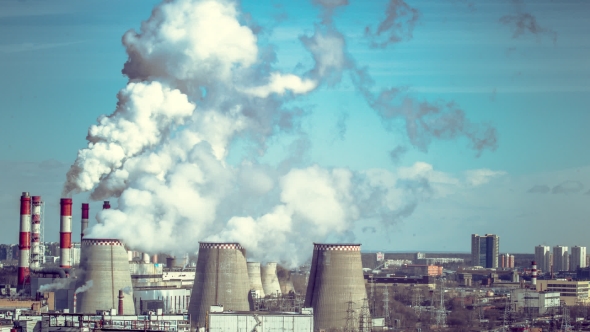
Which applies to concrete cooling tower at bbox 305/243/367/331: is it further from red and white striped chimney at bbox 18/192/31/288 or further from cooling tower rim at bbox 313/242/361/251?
red and white striped chimney at bbox 18/192/31/288

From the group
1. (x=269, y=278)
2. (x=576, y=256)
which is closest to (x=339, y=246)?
(x=269, y=278)

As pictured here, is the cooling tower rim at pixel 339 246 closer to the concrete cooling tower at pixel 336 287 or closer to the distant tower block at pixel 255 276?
the concrete cooling tower at pixel 336 287

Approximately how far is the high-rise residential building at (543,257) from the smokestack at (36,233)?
70100 mm

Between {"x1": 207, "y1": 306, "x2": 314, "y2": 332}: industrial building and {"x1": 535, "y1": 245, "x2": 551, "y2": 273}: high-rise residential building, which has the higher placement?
{"x1": 535, "y1": 245, "x2": 551, "y2": 273}: high-rise residential building

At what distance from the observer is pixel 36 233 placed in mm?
53000

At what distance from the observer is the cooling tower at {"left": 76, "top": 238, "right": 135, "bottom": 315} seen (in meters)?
40.6

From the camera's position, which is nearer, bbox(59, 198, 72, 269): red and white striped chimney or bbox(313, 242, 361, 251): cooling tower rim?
bbox(313, 242, 361, 251): cooling tower rim

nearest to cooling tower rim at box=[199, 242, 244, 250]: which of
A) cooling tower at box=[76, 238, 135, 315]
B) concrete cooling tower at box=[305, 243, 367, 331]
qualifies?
concrete cooling tower at box=[305, 243, 367, 331]

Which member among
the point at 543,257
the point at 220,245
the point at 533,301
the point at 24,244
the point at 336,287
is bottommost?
the point at 533,301

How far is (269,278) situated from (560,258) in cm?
7026

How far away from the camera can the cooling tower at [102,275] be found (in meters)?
40.6

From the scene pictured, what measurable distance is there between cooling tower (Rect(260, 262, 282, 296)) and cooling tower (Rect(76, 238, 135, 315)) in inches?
402

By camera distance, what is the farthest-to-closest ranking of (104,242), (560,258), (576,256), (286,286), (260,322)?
1. (560,258)
2. (576,256)
3. (286,286)
4. (104,242)
5. (260,322)

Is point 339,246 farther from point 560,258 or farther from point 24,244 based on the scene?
point 560,258
